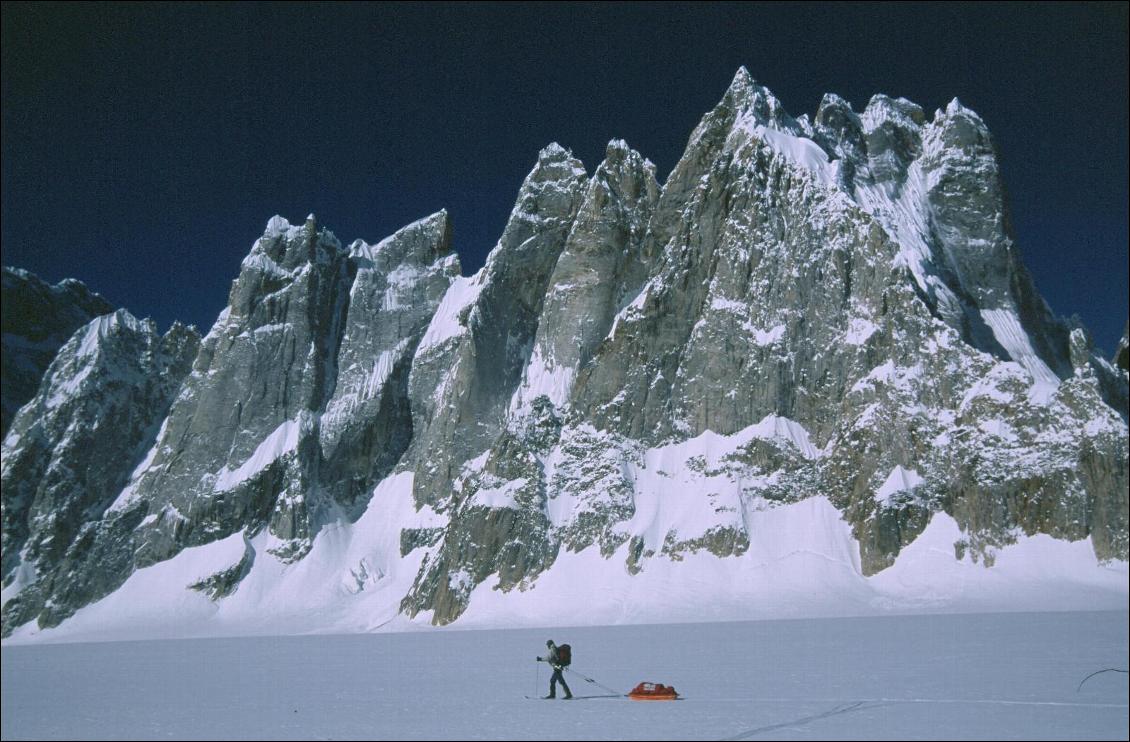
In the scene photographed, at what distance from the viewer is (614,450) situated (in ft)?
359

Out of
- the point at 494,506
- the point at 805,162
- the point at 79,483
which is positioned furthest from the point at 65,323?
the point at 805,162

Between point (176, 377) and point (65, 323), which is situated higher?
point (65, 323)

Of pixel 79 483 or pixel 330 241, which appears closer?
pixel 79 483

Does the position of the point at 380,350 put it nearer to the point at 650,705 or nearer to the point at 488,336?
the point at 488,336

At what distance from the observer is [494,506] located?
106438 mm

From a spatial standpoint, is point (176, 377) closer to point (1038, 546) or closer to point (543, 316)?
point (543, 316)

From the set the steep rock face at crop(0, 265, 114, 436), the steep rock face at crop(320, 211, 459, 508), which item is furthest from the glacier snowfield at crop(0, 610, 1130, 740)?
the steep rock face at crop(0, 265, 114, 436)

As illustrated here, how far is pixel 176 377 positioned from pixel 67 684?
445ft

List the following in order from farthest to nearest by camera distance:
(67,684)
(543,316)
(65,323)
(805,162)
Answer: (65,323), (543,316), (805,162), (67,684)

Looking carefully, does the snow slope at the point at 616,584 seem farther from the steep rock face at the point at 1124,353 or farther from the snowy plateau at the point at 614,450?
the steep rock face at the point at 1124,353

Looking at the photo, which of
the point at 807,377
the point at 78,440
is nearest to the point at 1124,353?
the point at 807,377

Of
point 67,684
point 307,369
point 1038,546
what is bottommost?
point 67,684

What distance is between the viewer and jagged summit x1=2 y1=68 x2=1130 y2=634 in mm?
92375

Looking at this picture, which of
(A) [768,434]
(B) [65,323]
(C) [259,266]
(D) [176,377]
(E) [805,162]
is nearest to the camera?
(A) [768,434]
